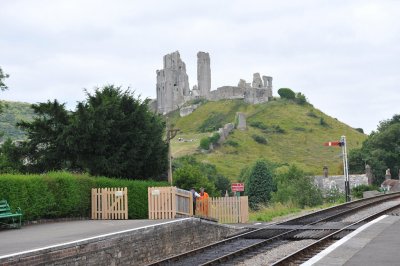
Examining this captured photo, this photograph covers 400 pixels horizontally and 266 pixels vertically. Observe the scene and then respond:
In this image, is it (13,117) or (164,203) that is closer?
(164,203)

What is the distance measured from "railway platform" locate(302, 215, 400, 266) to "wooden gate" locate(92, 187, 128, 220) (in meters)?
10.0

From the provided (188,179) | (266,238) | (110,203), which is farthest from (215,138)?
(266,238)

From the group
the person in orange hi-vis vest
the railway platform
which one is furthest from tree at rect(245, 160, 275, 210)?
the railway platform

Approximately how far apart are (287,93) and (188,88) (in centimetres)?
3579

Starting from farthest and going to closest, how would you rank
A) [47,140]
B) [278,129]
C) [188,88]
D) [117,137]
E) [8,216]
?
[188,88]
[278,129]
[47,140]
[117,137]
[8,216]

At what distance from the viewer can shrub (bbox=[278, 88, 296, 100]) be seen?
178375 mm

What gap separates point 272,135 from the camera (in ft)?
481

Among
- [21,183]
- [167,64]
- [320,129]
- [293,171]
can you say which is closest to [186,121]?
[167,64]

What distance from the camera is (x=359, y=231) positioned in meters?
15.2

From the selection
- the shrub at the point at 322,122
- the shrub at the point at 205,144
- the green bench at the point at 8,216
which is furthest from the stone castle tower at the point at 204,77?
the green bench at the point at 8,216

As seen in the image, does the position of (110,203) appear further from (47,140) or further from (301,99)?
(301,99)

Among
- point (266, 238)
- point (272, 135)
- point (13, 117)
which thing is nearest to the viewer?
point (266, 238)

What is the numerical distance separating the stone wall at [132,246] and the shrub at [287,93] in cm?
16015

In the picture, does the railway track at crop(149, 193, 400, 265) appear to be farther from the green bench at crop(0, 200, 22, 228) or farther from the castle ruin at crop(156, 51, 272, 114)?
the castle ruin at crop(156, 51, 272, 114)
